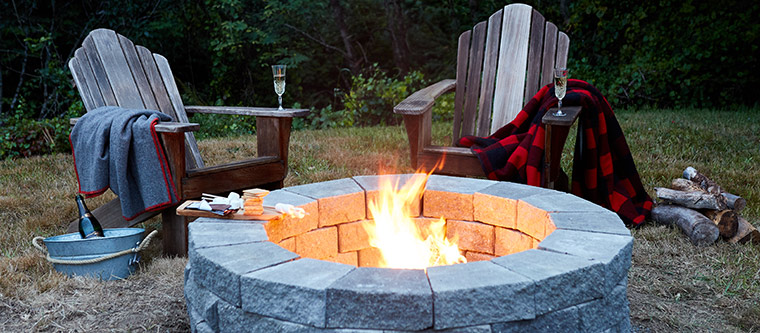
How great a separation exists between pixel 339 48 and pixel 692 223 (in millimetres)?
6374

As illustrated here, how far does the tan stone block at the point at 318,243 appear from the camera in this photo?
1.97 metres

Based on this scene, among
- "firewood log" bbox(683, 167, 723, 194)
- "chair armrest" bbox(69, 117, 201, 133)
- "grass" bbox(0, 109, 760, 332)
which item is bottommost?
"grass" bbox(0, 109, 760, 332)

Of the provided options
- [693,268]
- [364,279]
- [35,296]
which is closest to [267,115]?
[35,296]

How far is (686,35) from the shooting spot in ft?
20.4

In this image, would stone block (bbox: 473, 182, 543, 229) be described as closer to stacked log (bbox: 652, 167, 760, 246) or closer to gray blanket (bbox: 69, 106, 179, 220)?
stacked log (bbox: 652, 167, 760, 246)

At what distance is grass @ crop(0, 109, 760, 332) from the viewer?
203 centimetres

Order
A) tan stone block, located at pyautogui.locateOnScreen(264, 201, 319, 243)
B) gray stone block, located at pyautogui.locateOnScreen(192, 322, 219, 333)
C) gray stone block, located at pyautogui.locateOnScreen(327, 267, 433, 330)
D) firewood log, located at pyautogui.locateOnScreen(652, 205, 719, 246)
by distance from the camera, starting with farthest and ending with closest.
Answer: firewood log, located at pyautogui.locateOnScreen(652, 205, 719, 246) < tan stone block, located at pyautogui.locateOnScreen(264, 201, 319, 243) < gray stone block, located at pyautogui.locateOnScreen(192, 322, 219, 333) < gray stone block, located at pyautogui.locateOnScreen(327, 267, 433, 330)

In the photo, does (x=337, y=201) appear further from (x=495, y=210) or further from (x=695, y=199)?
(x=695, y=199)

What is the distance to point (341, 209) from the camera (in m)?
2.06

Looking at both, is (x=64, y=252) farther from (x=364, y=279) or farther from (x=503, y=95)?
(x=503, y=95)

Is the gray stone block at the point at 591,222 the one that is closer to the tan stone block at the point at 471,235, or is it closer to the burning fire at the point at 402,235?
the tan stone block at the point at 471,235

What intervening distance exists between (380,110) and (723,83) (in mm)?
3604

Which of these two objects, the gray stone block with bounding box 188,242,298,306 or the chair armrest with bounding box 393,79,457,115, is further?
the chair armrest with bounding box 393,79,457,115

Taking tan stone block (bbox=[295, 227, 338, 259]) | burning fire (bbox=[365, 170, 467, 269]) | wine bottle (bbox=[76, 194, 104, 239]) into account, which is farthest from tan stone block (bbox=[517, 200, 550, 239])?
wine bottle (bbox=[76, 194, 104, 239])
